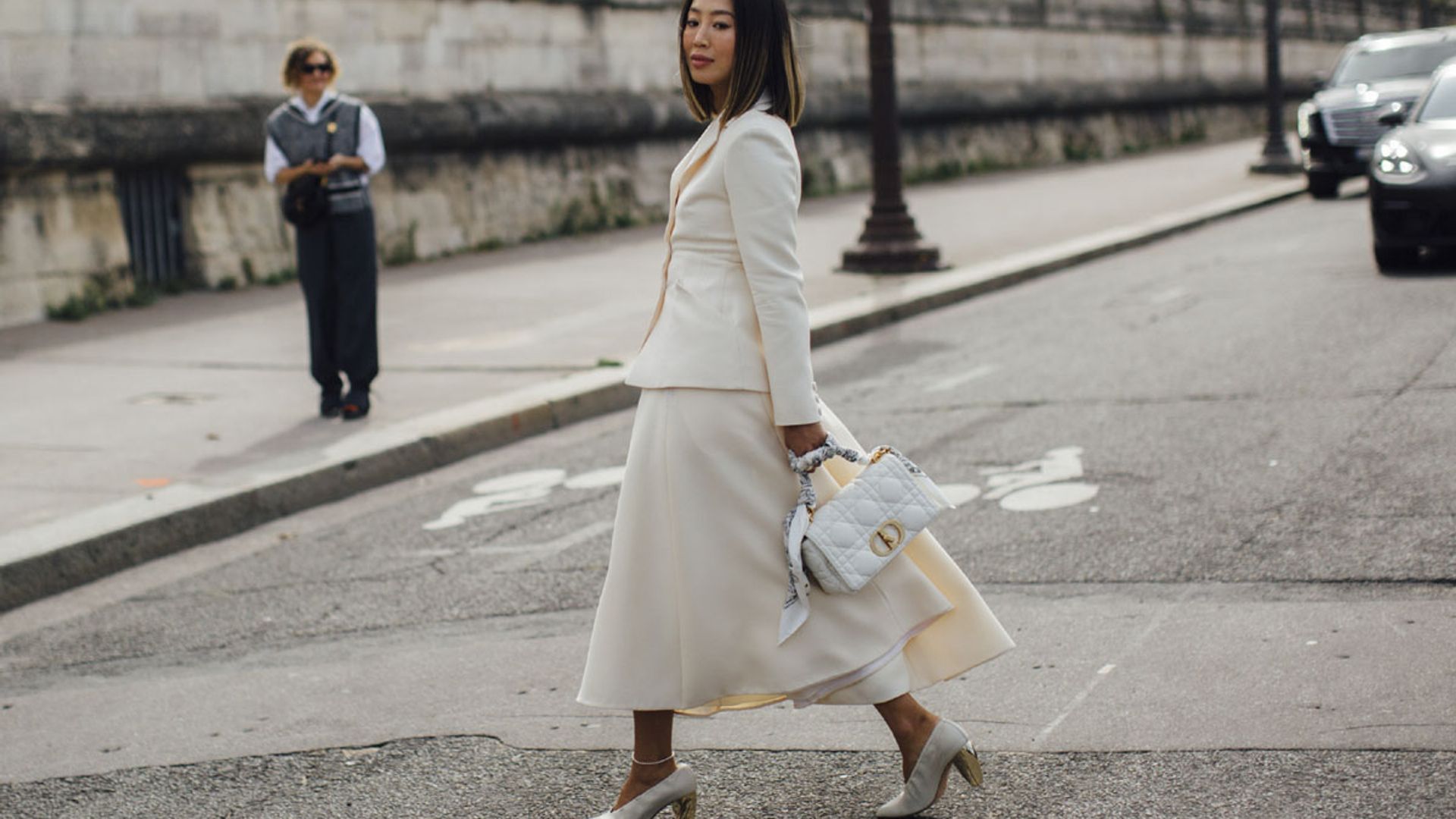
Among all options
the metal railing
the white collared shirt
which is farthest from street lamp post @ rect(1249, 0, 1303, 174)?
the white collared shirt

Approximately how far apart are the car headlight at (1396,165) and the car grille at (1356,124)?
6.91 meters

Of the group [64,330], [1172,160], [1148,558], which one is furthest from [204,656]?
[1172,160]

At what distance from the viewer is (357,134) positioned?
8.59 metres

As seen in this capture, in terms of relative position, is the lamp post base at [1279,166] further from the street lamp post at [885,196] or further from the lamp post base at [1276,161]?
the street lamp post at [885,196]

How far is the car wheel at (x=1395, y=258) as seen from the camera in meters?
12.4

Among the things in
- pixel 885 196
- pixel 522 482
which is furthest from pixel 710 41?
pixel 885 196

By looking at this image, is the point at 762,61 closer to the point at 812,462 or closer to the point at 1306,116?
the point at 812,462

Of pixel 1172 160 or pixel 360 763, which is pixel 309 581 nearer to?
pixel 360 763

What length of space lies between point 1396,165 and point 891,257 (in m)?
3.75

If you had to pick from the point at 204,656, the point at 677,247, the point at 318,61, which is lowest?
the point at 204,656

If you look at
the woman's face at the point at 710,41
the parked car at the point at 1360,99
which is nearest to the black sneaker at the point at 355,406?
the woman's face at the point at 710,41

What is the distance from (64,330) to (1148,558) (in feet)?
27.5

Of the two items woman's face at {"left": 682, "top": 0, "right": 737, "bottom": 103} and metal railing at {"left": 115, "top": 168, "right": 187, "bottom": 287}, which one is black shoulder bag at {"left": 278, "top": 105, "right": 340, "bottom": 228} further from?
woman's face at {"left": 682, "top": 0, "right": 737, "bottom": 103}

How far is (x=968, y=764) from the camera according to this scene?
367 centimetres
